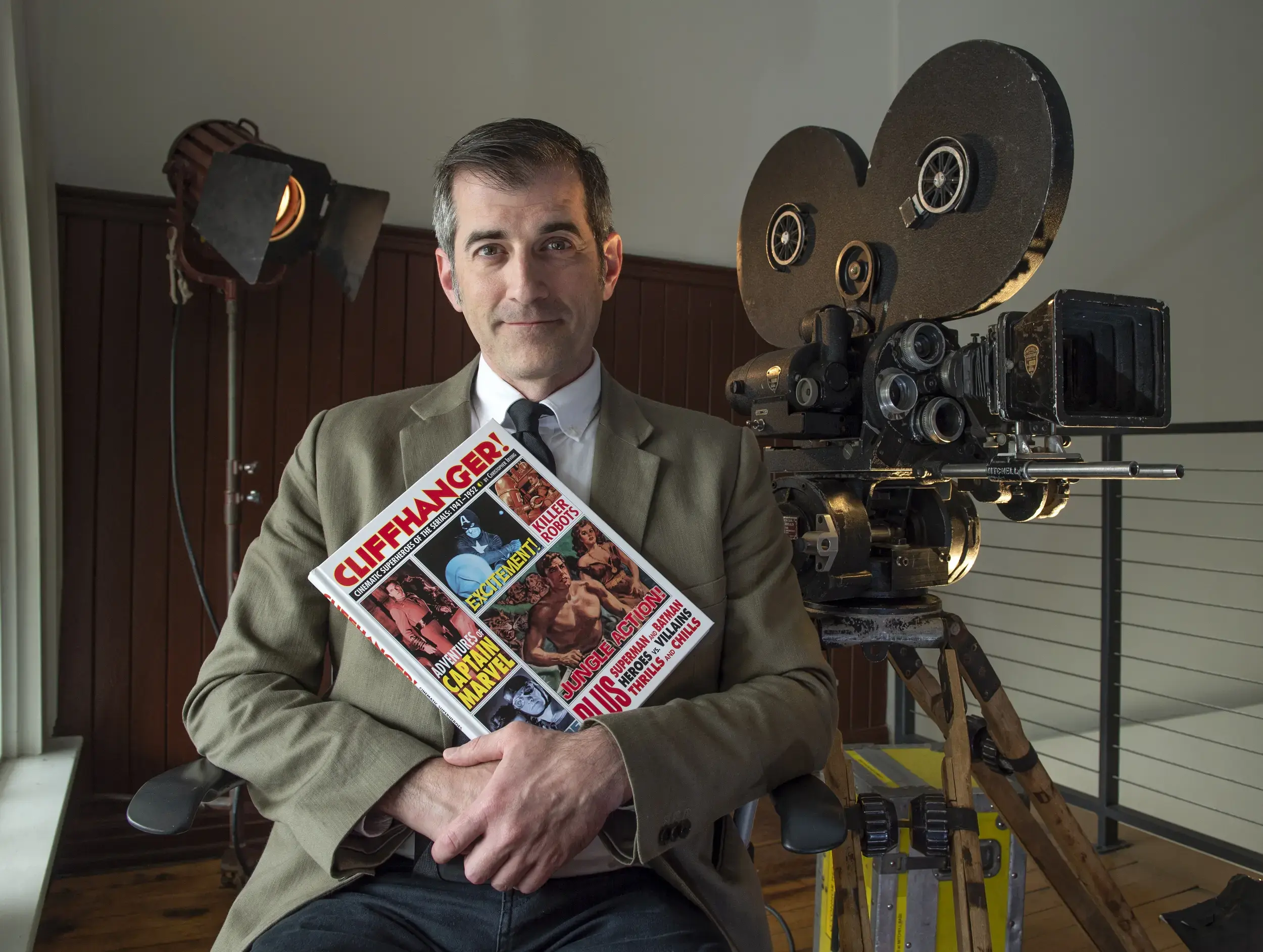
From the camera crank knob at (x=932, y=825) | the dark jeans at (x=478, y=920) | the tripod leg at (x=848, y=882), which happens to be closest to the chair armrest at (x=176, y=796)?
the dark jeans at (x=478, y=920)

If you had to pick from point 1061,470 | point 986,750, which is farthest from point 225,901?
point 1061,470

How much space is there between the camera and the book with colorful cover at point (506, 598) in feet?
3.35

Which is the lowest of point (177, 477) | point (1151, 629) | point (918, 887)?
point (918, 887)

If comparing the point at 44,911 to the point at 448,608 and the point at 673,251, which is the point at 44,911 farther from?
the point at 673,251

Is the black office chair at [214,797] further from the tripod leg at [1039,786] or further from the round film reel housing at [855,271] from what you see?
the round film reel housing at [855,271]

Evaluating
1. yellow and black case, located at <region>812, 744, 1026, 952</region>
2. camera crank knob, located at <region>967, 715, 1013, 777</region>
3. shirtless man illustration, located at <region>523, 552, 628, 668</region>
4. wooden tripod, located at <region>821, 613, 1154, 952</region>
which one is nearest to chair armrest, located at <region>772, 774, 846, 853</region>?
shirtless man illustration, located at <region>523, 552, 628, 668</region>

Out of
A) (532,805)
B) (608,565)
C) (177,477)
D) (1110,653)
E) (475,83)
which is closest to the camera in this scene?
(532,805)

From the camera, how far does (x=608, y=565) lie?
1097mm

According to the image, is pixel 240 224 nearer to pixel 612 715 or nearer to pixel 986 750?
pixel 612 715

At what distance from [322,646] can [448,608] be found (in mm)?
273

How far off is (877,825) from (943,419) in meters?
0.66

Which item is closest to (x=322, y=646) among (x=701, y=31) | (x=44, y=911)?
(x=44, y=911)

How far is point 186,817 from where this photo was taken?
1.03m

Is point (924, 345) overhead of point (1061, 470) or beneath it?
overhead
